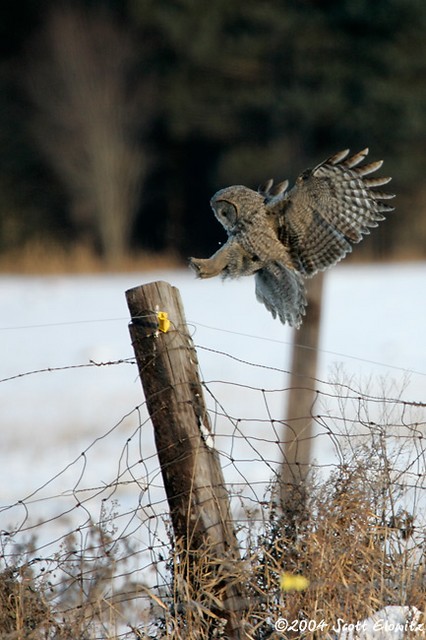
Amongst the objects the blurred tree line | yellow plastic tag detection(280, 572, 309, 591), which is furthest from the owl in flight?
the blurred tree line

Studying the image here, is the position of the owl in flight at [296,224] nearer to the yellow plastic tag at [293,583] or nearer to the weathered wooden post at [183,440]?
the weathered wooden post at [183,440]

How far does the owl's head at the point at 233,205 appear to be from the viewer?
4.52 meters

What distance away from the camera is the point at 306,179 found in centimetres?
470

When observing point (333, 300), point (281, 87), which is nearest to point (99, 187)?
point (281, 87)

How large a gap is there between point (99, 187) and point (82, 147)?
1.26m

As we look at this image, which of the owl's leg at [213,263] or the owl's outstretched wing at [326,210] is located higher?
→ the owl's outstretched wing at [326,210]

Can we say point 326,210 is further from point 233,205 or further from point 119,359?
point 119,359

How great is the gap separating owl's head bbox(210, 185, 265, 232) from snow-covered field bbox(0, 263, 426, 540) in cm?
180

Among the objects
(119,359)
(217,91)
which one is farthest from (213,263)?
(217,91)

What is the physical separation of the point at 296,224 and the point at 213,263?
0.62 m

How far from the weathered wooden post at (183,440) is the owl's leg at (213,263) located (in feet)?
1.48

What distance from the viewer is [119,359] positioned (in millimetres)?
11484

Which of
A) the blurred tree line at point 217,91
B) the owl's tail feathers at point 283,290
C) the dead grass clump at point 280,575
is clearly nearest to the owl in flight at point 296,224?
the owl's tail feathers at point 283,290

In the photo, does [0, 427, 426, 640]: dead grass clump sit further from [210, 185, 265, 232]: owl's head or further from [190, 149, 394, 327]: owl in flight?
[210, 185, 265, 232]: owl's head
